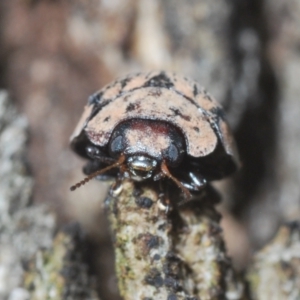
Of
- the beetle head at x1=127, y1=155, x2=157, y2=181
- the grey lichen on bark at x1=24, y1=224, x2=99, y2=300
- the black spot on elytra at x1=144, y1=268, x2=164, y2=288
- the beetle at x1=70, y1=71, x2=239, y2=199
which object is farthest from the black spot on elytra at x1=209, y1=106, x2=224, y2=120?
the grey lichen on bark at x1=24, y1=224, x2=99, y2=300

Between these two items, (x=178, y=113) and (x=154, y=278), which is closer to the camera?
(x=154, y=278)

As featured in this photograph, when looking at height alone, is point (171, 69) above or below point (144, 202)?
above

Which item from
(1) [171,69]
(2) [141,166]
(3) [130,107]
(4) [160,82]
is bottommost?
(2) [141,166]

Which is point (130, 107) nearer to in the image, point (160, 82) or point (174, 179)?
point (160, 82)

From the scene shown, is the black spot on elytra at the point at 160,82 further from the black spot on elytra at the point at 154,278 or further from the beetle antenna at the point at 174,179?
the black spot on elytra at the point at 154,278

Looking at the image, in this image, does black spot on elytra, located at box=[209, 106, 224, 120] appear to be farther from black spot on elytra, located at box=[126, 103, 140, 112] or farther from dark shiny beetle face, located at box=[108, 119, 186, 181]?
black spot on elytra, located at box=[126, 103, 140, 112]

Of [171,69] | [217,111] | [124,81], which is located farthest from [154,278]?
[171,69]

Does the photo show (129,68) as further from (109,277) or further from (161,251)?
(161,251)
